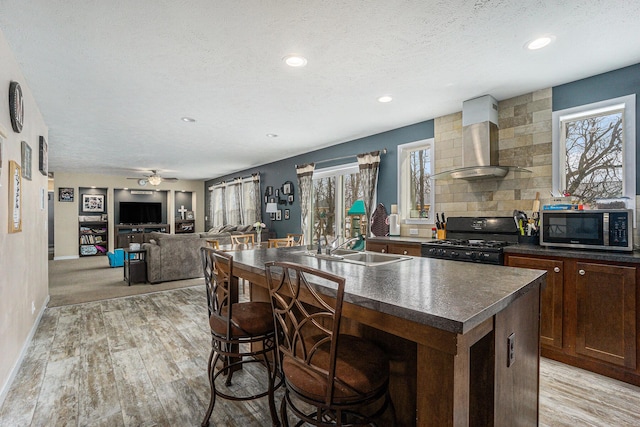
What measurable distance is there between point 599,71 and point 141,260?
276 inches

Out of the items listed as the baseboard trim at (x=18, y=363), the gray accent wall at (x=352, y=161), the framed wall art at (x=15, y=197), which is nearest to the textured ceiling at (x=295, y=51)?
the gray accent wall at (x=352, y=161)

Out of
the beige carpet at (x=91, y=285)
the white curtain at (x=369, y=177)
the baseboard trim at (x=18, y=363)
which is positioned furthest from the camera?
the white curtain at (x=369, y=177)

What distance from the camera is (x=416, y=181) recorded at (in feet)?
15.2

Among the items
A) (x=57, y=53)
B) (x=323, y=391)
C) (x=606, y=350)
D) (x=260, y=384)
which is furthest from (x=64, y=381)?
(x=606, y=350)

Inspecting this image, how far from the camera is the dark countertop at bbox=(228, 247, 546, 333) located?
1045mm

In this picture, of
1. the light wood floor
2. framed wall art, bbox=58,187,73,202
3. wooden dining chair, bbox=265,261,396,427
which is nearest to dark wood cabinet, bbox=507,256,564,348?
the light wood floor

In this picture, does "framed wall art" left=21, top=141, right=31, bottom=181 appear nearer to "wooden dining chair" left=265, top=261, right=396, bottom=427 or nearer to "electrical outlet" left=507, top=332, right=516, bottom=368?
"wooden dining chair" left=265, top=261, right=396, bottom=427

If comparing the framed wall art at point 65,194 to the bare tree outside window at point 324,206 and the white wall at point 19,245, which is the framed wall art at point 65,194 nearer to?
the white wall at point 19,245

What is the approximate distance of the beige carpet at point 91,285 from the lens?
488cm

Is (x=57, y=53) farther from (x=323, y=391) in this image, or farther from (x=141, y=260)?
(x=141, y=260)

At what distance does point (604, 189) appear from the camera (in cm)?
302

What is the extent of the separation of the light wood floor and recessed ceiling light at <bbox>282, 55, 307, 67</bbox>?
2.69 metres

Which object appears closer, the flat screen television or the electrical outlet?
the electrical outlet

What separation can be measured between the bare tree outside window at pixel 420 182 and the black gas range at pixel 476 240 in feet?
2.10
